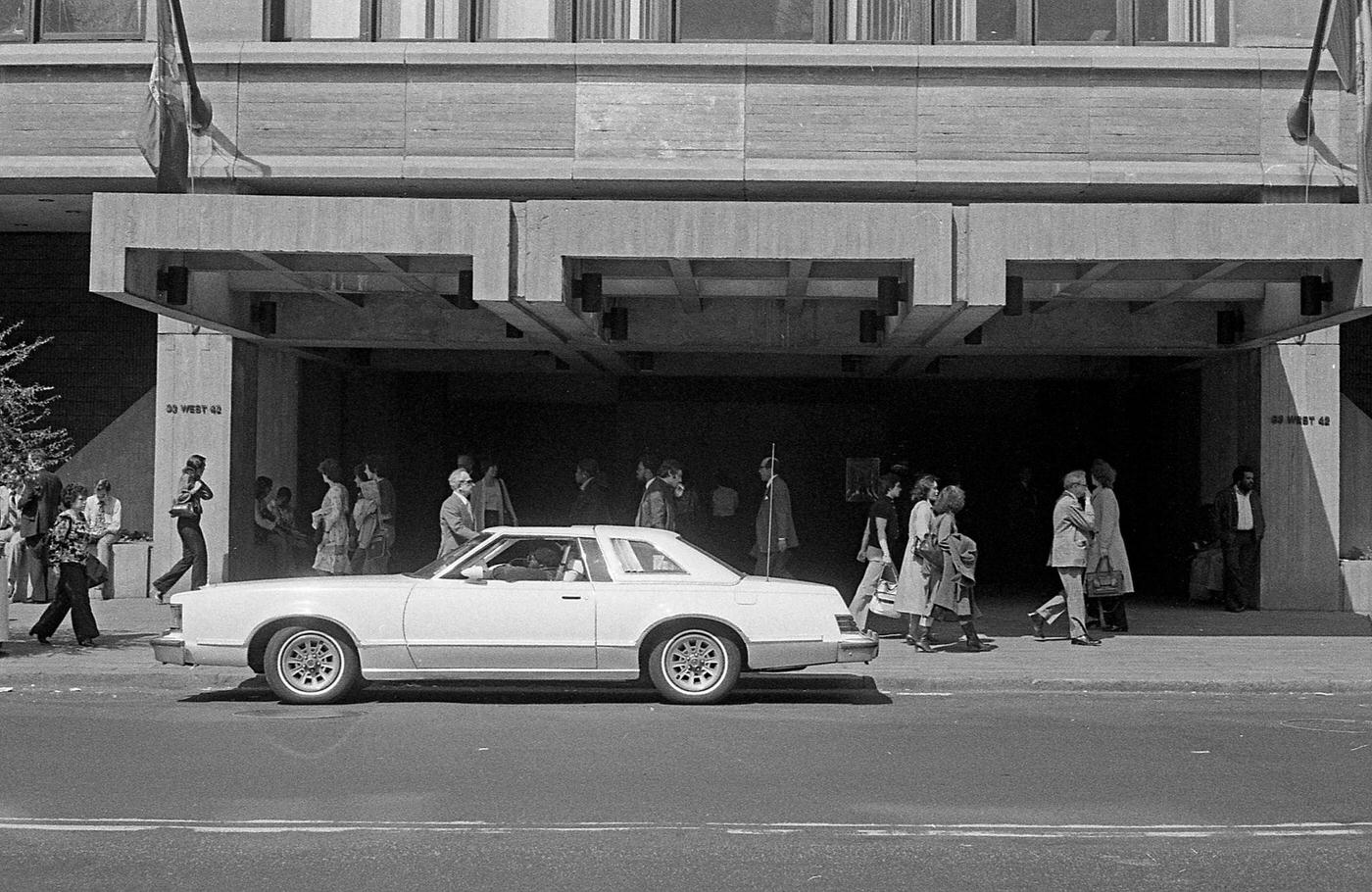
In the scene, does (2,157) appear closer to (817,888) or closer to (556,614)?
(556,614)

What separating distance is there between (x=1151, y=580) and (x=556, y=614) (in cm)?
Answer: 1332

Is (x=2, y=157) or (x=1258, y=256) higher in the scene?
(x=2, y=157)

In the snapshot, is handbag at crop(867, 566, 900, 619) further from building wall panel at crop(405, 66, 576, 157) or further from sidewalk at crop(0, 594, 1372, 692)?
building wall panel at crop(405, 66, 576, 157)

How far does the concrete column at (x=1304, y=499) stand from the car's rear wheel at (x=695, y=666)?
902 cm

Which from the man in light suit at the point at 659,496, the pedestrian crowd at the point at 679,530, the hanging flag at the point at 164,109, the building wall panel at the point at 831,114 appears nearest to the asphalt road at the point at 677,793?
the pedestrian crowd at the point at 679,530

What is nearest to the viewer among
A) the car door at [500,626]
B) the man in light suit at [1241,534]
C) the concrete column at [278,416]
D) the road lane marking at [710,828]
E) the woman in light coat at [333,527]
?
the road lane marking at [710,828]

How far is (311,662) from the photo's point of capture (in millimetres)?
10445

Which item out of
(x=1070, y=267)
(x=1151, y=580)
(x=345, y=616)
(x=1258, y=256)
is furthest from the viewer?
(x=1151, y=580)

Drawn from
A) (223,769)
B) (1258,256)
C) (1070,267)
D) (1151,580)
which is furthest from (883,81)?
(223,769)

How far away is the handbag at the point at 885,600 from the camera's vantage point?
43.7 ft

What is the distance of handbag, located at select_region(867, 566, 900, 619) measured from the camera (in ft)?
43.7

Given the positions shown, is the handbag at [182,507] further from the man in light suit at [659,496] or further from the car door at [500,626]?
the car door at [500,626]

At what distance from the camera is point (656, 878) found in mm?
5781

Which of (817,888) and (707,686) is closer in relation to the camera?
(817,888)
